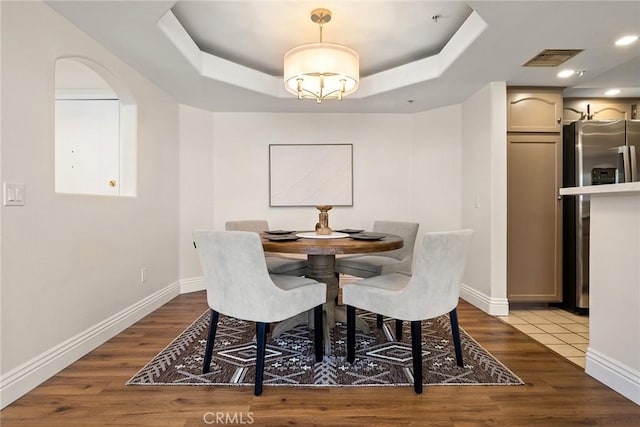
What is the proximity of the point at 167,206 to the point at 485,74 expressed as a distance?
10.9 ft

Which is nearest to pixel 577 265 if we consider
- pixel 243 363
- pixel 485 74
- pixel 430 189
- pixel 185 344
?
pixel 430 189

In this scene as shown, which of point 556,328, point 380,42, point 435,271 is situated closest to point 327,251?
point 435,271

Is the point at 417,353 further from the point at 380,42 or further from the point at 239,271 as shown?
the point at 380,42

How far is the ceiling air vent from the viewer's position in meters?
2.41

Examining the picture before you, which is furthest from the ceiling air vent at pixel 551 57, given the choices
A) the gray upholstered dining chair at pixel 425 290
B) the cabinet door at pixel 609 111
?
the gray upholstered dining chair at pixel 425 290

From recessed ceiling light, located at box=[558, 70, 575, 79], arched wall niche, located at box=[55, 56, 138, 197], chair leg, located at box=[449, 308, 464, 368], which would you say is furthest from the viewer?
arched wall niche, located at box=[55, 56, 138, 197]

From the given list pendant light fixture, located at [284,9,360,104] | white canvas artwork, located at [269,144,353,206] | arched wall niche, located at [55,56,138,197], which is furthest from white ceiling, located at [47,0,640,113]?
arched wall niche, located at [55,56,138,197]

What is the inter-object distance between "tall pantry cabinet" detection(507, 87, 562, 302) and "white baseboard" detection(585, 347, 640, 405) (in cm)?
128

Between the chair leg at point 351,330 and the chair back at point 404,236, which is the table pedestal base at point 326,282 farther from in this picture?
the chair back at point 404,236

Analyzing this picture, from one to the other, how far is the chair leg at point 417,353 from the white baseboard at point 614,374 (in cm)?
104

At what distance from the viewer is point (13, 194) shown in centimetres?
164

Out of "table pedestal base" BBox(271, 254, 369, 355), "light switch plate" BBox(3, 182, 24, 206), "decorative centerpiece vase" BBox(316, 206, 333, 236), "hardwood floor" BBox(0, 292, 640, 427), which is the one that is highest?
"light switch plate" BBox(3, 182, 24, 206)

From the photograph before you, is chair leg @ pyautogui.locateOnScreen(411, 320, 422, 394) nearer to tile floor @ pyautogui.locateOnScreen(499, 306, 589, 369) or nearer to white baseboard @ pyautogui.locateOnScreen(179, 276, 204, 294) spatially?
tile floor @ pyautogui.locateOnScreen(499, 306, 589, 369)

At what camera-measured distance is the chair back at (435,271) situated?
1618mm
